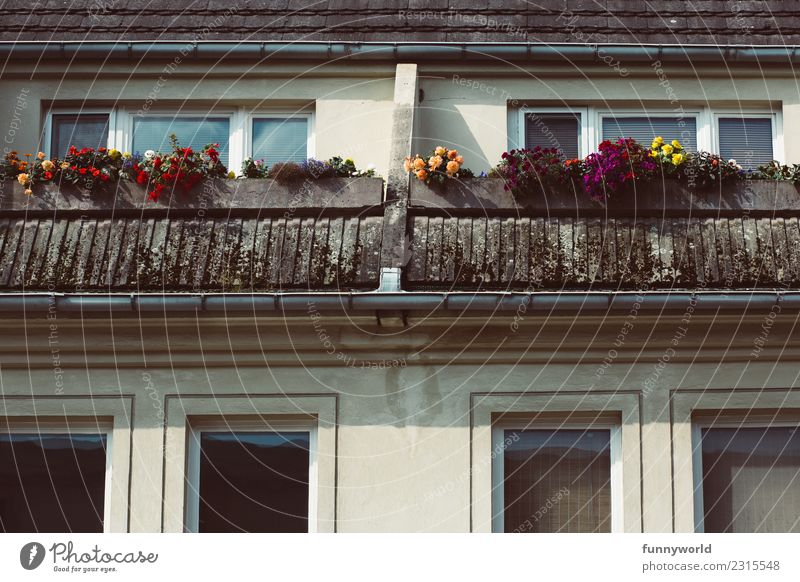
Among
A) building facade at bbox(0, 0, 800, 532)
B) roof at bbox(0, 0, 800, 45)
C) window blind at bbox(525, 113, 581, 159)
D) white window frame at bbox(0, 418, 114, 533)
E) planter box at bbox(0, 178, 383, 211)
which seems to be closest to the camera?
building facade at bbox(0, 0, 800, 532)

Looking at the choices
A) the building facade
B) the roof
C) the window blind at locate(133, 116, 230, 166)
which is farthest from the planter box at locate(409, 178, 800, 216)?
the window blind at locate(133, 116, 230, 166)

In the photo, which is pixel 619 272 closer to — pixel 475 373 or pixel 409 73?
pixel 475 373

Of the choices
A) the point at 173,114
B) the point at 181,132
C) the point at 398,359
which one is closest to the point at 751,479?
the point at 398,359

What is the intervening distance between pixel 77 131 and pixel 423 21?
3286mm

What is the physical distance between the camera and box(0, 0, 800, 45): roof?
14391 mm

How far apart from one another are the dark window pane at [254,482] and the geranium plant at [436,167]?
226 cm

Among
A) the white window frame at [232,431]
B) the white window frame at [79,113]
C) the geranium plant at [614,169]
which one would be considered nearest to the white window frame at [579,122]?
the geranium plant at [614,169]

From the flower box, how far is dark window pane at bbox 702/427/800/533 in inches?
129

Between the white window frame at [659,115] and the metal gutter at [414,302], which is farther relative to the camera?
the white window frame at [659,115]

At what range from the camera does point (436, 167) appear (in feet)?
41.5

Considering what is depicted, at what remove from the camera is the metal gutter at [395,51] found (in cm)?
1410

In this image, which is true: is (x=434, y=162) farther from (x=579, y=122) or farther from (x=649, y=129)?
(x=649, y=129)

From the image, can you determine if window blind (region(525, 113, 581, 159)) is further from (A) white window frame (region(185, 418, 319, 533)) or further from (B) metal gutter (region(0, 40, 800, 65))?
(A) white window frame (region(185, 418, 319, 533))

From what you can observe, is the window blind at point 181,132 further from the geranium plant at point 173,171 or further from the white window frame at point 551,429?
the white window frame at point 551,429
